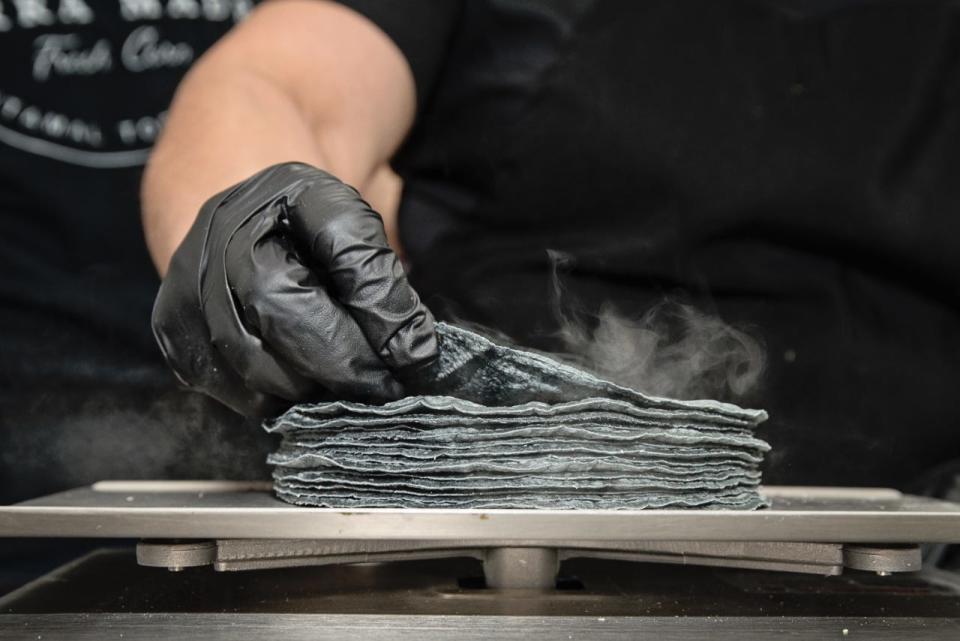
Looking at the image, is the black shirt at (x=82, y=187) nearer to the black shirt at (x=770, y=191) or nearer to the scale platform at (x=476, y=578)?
the black shirt at (x=770, y=191)

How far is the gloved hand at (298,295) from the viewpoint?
39.5 inches

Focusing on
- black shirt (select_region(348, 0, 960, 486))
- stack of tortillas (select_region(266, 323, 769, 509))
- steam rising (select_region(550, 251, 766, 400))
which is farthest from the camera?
black shirt (select_region(348, 0, 960, 486))

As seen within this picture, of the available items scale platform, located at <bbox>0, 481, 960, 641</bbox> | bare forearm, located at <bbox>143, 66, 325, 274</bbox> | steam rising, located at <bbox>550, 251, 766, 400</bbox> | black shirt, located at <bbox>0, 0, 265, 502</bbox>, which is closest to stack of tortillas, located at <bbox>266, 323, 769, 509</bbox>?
scale platform, located at <bbox>0, 481, 960, 641</bbox>

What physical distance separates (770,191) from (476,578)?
2.99ft

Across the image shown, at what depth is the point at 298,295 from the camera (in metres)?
1.00

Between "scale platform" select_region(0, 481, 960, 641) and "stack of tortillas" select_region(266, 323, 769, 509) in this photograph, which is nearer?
"scale platform" select_region(0, 481, 960, 641)

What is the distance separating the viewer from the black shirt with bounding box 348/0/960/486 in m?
1.64

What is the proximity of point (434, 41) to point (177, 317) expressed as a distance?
86 centimetres

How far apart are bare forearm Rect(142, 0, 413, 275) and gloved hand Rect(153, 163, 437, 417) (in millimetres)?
404

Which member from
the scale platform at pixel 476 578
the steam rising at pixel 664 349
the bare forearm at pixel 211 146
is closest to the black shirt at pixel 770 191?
the steam rising at pixel 664 349

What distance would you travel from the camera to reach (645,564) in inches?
47.9

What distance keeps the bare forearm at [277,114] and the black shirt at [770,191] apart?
0.32 feet

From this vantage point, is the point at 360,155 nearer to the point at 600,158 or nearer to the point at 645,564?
the point at 600,158

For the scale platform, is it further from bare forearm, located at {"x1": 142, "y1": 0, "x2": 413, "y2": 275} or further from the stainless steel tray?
bare forearm, located at {"x1": 142, "y1": 0, "x2": 413, "y2": 275}
